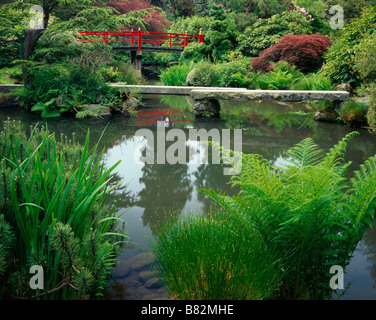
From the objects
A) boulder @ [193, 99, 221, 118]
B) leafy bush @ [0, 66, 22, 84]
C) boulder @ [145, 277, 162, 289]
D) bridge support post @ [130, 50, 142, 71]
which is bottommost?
boulder @ [145, 277, 162, 289]

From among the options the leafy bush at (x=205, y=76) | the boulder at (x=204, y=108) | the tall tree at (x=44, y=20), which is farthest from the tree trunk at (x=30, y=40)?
the leafy bush at (x=205, y=76)

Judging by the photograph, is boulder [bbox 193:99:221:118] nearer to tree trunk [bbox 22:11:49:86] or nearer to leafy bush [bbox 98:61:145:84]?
leafy bush [bbox 98:61:145:84]

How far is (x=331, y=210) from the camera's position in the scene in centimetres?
203

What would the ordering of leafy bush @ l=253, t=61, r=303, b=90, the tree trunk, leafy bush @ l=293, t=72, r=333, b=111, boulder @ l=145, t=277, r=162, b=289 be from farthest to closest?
leafy bush @ l=253, t=61, r=303, b=90 < the tree trunk < leafy bush @ l=293, t=72, r=333, b=111 < boulder @ l=145, t=277, r=162, b=289

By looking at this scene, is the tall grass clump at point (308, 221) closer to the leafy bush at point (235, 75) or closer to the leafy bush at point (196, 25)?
the leafy bush at point (235, 75)

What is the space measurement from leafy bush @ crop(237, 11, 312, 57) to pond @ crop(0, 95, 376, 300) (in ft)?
18.9

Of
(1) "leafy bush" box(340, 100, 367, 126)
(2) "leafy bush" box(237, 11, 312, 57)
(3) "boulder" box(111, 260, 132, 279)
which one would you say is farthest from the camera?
(2) "leafy bush" box(237, 11, 312, 57)

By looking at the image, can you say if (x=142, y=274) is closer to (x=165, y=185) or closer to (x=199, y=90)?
(x=165, y=185)

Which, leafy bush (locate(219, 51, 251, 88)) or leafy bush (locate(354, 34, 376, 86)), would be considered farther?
leafy bush (locate(219, 51, 251, 88))

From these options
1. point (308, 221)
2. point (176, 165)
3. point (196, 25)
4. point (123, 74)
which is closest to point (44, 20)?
point (123, 74)

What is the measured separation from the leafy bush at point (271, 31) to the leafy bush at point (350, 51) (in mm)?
6450

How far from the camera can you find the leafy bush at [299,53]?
13320 millimetres

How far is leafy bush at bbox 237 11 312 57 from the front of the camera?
1591 cm

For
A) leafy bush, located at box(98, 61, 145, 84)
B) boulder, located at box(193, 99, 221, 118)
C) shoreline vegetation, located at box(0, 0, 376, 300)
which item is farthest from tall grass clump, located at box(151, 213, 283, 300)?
leafy bush, located at box(98, 61, 145, 84)
